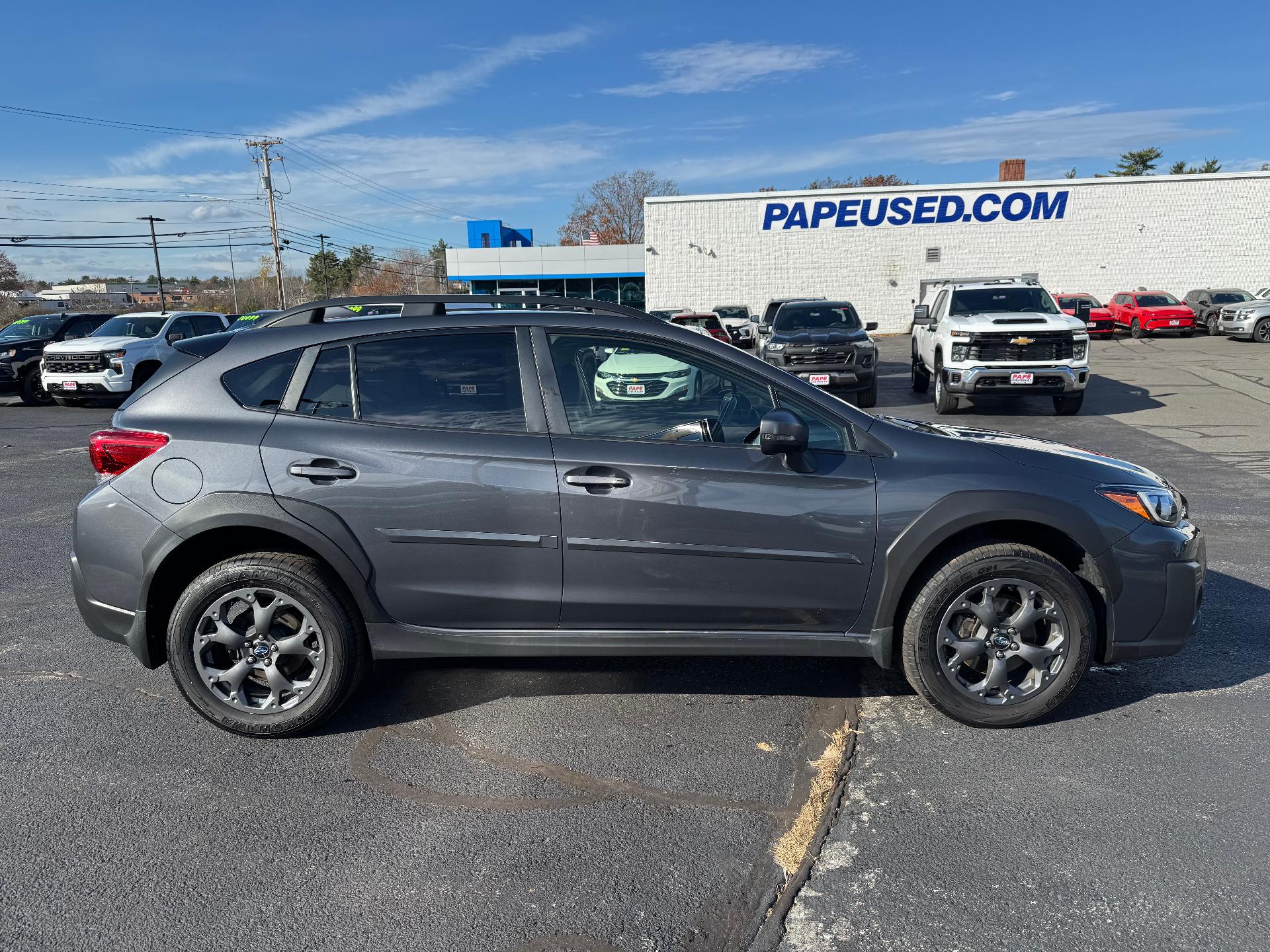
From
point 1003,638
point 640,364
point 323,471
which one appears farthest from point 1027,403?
point 323,471

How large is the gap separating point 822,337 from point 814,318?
1.61 metres

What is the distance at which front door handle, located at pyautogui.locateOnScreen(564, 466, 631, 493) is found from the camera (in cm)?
349

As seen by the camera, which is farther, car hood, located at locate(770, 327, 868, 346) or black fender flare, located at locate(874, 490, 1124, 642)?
car hood, located at locate(770, 327, 868, 346)

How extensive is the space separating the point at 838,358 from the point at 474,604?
12.4 metres

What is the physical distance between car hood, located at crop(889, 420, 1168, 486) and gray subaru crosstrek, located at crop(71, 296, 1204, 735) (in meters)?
0.02

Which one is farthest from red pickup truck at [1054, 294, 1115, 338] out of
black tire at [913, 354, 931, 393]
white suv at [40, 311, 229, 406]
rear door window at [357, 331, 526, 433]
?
rear door window at [357, 331, 526, 433]

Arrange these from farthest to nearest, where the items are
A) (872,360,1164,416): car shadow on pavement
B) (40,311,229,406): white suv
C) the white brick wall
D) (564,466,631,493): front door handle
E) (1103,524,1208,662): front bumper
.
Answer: the white brick wall, (40,311,229,406): white suv, (872,360,1164,416): car shadow on pavement, (1103,524,1208,662): front bumper, (564,466,631,493): front door handle

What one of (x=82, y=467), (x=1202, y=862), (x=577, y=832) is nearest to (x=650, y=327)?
(x=577, y=832)

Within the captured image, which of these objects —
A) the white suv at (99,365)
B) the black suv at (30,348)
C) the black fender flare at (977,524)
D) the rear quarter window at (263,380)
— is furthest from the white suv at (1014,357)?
the black suv at (30,348)

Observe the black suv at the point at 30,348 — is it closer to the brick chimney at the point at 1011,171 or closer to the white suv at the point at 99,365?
the white suv at the point at 99,365

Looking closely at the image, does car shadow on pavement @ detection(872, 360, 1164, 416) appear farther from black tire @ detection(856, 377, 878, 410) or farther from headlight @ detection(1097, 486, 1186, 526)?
headlight @ detection(1097, 486, 1186, 526)

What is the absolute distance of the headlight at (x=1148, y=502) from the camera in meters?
3.64

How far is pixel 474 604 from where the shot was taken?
142 inches

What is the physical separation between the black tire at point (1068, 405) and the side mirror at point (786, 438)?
11717 millimetres
